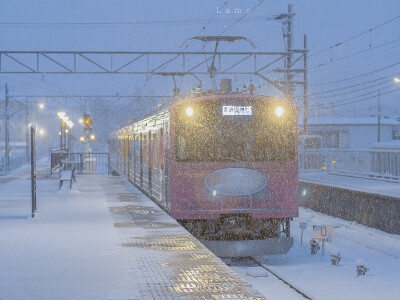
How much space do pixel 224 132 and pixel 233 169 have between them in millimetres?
690

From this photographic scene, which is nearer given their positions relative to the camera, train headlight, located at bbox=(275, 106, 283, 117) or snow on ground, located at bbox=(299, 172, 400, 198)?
train headlight, located at bbox=(275, 106, 283, 117)

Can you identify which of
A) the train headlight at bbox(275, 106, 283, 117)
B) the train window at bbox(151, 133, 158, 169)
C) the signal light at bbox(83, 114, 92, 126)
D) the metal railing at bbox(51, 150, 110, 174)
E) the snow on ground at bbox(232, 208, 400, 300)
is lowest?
the snow on ground at bbox(232, 208, 400, 300)

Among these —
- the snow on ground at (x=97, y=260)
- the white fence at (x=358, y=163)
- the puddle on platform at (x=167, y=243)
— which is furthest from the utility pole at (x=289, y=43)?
the puddle on platform at (x=167, y=243)

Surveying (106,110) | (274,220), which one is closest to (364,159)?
(274,220)

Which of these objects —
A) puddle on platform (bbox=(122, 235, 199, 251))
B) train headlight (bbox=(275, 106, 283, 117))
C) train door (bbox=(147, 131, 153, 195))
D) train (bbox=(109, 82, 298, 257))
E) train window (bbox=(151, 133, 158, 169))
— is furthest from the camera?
train door (bbox=(147, 131, 153, 195))

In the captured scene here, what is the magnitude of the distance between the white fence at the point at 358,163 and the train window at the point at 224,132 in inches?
307

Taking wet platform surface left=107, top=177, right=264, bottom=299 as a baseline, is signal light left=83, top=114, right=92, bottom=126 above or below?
above

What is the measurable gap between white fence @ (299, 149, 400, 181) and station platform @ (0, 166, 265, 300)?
8.74 meters

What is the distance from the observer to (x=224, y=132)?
12.0 metres

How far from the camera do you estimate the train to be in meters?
12.0

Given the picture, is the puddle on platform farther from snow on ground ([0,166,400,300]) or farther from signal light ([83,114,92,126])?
signal light ([83,114,92,126])

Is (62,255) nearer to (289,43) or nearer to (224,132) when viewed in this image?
(224,132)

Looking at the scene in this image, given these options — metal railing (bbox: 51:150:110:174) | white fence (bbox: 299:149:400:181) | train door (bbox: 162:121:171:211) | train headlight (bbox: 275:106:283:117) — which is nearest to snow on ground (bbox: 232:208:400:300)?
train door (bbox: 162:121:171:211)

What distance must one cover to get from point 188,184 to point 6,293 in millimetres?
5899
